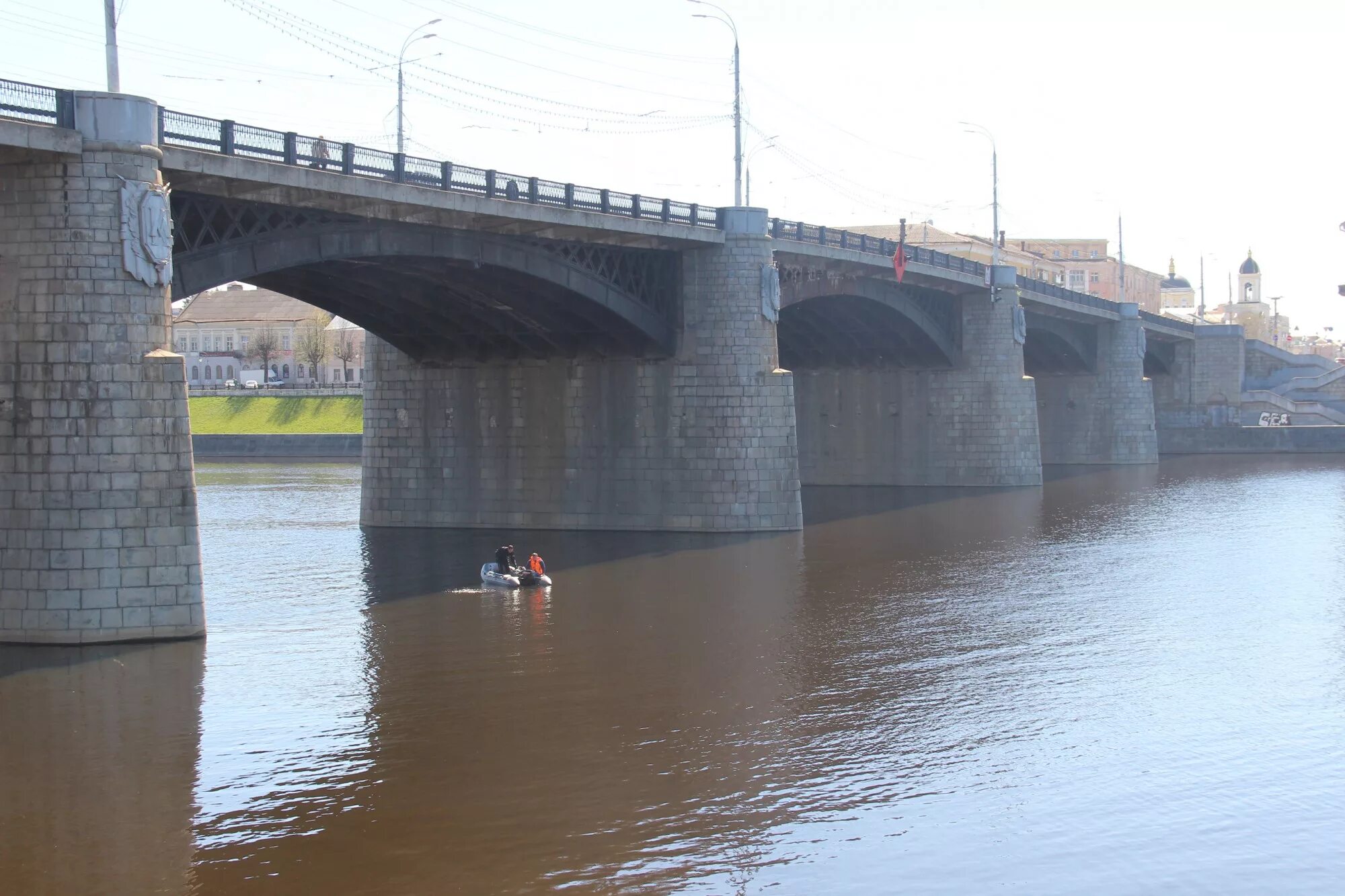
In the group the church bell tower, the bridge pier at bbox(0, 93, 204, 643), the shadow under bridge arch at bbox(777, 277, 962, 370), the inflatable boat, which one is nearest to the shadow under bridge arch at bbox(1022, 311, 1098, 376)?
the shadow under bridge arch at bbox(777, 277, 962, 370)

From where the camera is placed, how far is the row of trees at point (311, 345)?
11362 centimetres

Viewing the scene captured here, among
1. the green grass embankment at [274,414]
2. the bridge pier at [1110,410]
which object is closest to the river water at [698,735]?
the bridge pier at [1110,410]

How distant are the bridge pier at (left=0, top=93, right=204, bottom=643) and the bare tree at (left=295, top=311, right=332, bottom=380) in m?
87.3

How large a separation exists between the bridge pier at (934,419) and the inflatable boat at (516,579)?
109 feet

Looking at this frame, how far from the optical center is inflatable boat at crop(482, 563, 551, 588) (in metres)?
33.7

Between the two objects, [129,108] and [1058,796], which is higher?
[129,108]

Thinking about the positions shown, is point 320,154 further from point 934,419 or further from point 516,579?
point 934,419

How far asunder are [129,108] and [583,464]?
22.1 metres

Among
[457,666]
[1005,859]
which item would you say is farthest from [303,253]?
[1005,859]

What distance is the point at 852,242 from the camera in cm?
5381

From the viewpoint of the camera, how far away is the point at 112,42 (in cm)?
2561

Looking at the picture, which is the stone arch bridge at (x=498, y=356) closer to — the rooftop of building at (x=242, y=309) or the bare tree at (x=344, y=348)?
the bare tree at (x=344, y=348)

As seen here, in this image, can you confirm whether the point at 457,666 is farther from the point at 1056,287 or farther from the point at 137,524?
the point at 1056,287

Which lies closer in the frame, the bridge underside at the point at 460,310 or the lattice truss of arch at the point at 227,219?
the lattice truss of arch at the point at 227,219
